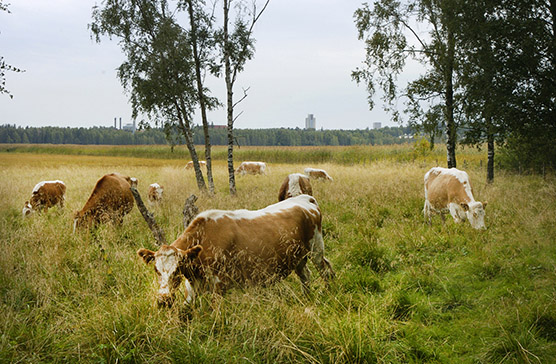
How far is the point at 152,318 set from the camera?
349 cm

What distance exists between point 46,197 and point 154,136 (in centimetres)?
6042

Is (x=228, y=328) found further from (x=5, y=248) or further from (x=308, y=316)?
(x=5, y=248)

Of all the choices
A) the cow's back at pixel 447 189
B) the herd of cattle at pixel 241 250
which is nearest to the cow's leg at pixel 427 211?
the cow's back at pixel 447 189

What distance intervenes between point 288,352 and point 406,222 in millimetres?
6567

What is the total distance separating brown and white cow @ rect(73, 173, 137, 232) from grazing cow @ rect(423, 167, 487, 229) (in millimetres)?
7679

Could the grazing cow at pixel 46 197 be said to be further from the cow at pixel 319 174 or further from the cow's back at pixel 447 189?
the cow at pixel 319 174

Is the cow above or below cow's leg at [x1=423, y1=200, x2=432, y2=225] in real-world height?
above

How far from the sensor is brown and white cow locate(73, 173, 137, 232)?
7797 mm

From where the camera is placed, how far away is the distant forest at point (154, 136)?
59.5 feet

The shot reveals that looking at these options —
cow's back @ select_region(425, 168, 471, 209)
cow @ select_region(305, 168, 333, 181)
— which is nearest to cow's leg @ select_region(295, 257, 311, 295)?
cow's back @ select_region(425, 168, 471, 209)

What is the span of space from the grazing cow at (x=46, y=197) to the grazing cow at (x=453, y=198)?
1125 centimetres

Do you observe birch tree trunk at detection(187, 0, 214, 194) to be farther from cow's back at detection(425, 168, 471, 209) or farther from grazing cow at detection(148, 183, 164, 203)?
cow's back at detection(425, 168, 471, 209)

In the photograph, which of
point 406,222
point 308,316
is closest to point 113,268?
point 308,316

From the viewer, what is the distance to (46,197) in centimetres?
1141
